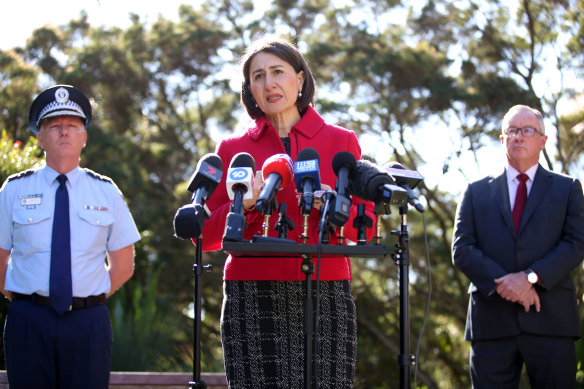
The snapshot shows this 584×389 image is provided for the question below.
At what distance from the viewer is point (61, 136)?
3332 millimetres

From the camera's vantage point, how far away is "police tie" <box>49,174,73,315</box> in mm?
3064

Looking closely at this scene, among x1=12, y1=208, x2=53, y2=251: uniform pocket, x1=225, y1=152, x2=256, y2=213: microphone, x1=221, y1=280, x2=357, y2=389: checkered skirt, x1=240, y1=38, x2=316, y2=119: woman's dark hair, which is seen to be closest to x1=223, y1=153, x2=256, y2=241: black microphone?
x1=225, y1=152, x2=256, y2=213: microphone

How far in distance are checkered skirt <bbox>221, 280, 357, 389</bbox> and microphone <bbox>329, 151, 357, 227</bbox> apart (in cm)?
57

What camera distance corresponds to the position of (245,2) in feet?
45.6

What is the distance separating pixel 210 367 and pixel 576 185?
4.39 m

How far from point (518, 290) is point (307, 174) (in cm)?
193

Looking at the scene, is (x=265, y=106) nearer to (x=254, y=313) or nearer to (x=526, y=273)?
(x=254, y=313)

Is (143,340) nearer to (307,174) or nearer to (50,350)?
(50,350)

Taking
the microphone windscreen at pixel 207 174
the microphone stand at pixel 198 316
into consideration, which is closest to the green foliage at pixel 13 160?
the microphone stand at pixel 198 316

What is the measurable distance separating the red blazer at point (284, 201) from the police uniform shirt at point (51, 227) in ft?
1.79

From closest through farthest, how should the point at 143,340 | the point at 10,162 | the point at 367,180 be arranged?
the point at 367,180 < the point at 10,162 < the point at 143,340

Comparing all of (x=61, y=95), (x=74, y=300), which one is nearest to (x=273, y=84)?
(x=61, y=95)

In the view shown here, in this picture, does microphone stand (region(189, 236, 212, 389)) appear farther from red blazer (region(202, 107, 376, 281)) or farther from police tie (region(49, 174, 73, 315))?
police tie (region(49, 174, 73, 315))

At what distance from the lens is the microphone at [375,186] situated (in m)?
2.44
